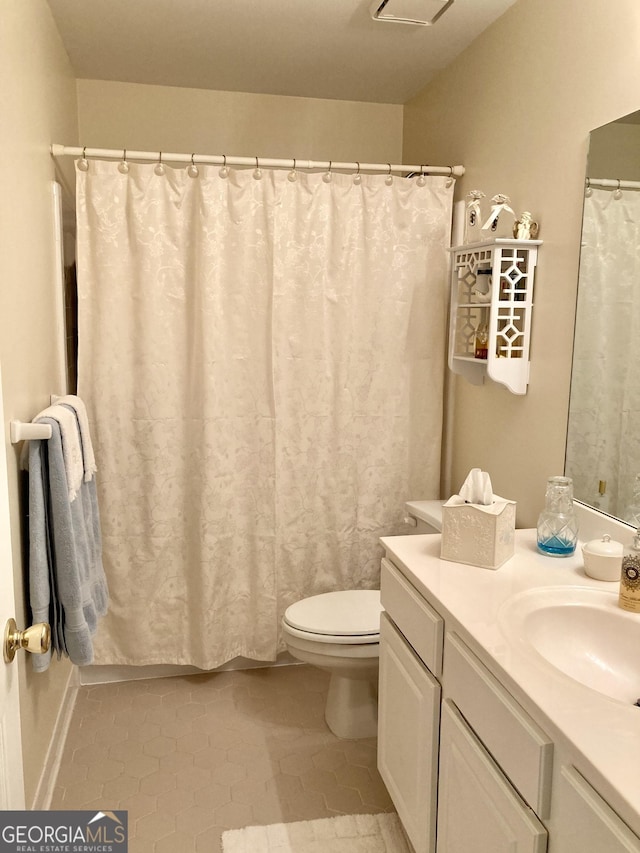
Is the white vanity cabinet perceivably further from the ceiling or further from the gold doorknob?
the ceiling

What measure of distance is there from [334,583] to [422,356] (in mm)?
961

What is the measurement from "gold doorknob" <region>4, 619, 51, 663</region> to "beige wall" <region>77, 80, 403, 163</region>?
8.25 feet

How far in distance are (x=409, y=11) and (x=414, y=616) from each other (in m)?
1.86

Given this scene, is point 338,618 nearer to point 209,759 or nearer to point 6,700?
point 209,759

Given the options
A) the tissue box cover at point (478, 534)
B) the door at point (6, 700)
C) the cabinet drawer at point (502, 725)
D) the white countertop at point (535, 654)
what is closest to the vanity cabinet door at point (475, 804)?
the cabinet drawer at point (502, 725)

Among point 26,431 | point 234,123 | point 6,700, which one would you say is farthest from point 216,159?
point 6,700

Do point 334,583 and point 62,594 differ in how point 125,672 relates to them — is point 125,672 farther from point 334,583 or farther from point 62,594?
point 62,594

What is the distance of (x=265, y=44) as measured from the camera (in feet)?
8.27

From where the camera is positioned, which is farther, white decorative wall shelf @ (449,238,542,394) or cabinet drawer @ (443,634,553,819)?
white decorative wall shelf @ (449,238,542,394)

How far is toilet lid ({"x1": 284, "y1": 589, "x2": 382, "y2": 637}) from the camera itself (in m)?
2.23

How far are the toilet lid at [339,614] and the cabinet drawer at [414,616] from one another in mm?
400

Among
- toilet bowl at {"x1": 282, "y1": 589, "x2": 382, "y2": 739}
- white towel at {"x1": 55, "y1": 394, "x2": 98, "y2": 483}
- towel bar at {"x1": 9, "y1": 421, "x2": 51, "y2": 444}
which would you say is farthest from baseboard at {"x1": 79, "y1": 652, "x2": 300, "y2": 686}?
towel bar at {"x1": 9, "y1": 421, "x2": 51, "y2": 444}

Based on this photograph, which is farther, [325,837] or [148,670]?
[148,670]

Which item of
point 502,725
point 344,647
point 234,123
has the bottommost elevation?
point 344,647
